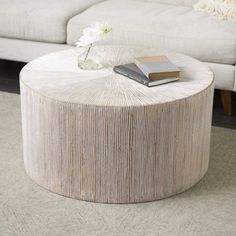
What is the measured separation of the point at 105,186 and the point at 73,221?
0.65 feet

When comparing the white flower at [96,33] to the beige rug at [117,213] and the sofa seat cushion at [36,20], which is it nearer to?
the beige rug at [117,213]

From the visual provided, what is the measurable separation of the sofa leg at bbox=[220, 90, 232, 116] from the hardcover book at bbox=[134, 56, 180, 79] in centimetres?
80

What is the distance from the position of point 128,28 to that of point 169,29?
23cm

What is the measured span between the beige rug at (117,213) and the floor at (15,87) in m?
0.62

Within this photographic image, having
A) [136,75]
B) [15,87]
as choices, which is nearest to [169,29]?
[136,75]

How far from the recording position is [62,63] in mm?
2920

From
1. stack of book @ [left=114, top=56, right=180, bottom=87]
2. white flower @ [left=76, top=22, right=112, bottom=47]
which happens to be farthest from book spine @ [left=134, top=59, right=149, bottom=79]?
white flower @ [left=76, top=22, right=112, bottom=47]

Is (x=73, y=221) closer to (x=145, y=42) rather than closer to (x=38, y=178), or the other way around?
(x=38, y=178)

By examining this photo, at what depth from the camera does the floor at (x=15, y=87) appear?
347cm

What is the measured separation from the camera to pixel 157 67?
2.70m

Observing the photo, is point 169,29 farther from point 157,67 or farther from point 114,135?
point 114,135

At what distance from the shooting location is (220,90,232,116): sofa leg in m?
3.50

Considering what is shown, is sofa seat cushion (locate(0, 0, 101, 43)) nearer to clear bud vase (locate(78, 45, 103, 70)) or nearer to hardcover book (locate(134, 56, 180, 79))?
clear bud vase (locate(78, 45, 103, 70))

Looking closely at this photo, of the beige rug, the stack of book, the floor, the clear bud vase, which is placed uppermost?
the stack of book
